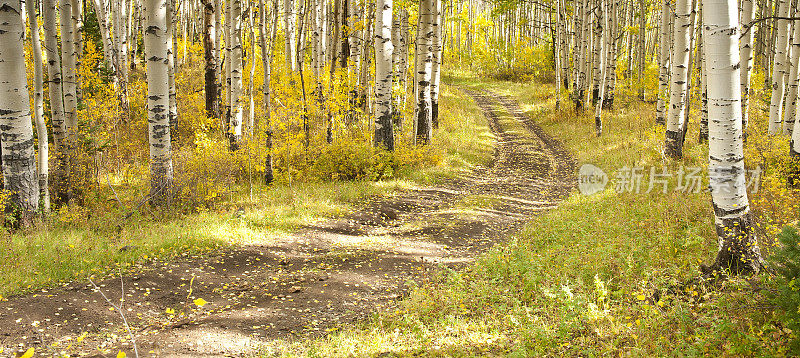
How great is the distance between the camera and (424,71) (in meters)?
14.6

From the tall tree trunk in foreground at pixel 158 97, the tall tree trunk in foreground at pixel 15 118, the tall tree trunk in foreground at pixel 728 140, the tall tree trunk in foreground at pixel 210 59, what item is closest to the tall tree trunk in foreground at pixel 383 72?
the tall tree trunk in foreground at pixel 158 97

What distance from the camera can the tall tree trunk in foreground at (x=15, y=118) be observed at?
6996mm

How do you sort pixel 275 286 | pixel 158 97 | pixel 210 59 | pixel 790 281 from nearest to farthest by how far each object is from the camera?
1. pixel 790 281
2. pixel 275 286
3. pixel 158 97
4. pixel 210 59

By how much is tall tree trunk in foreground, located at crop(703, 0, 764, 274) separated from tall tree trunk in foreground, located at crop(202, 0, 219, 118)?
1329 centimetres

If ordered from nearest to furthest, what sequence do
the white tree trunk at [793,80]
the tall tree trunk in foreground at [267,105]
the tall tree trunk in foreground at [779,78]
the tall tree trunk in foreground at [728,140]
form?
the tall tree trunk in foreground at [728,140], the tall tree trunk in foreground at [267,105], the white tree trunk at [793,80], the tall tree trunk in foreground at [779,78]

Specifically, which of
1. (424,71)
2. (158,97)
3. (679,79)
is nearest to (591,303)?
(158,97)

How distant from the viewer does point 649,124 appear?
58.1 feet

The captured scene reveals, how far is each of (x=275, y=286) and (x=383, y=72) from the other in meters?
7.16

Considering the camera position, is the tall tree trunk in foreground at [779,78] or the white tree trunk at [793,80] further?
the tall tree trunk in foreground at [779,78]

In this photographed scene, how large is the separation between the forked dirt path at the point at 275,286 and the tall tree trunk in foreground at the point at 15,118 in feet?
8.32

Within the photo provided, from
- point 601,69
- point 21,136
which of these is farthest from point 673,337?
point 601,69

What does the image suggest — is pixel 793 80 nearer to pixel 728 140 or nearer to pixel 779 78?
pixel 779 78

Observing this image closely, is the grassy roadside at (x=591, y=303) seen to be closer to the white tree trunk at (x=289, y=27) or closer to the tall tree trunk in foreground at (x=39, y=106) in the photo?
the tall tree trunk in foreground at (x=39, y=106)

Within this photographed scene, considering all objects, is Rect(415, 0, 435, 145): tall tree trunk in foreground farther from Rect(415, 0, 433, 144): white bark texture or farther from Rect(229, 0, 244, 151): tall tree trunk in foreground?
Rect(229, 0, 244, 151): tall tree trunk in foreground
